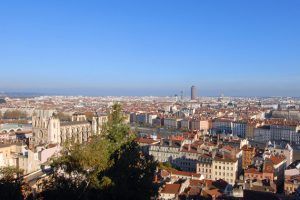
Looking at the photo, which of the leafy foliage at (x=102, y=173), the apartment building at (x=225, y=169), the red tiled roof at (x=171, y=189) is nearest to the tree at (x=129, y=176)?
the leafy foliage at (x=102, y=173)

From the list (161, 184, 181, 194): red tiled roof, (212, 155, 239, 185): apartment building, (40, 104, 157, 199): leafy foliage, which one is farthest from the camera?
(212, 155, 239, 185): apartment building

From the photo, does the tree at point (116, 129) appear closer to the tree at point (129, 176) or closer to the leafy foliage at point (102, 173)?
the leafy foliage at point (102, 173)

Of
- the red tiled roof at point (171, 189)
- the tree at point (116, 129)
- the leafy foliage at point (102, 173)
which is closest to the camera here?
the leafy foliage at point (102, 173)

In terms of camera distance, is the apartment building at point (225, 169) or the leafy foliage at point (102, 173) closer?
the leafy foliage at point (102, 173)

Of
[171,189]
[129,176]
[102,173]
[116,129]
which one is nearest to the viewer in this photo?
[102,173]

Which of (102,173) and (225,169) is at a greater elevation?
(102,173)

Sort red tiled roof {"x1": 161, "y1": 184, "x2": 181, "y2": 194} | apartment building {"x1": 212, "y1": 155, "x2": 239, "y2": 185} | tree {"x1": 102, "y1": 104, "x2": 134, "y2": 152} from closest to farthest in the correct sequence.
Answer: tree {"x1": 102, "y1": 104, "x2": 134, "y2": 152}, red tiled roof {"x1": 161, "y1": 184, "x2": 181, "y2": 194}, apartment building {"x1": 212, "y1": 155, "x2": 239, "y2": 185}

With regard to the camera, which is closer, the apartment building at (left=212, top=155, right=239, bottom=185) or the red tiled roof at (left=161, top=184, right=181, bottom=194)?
the red tiled roof at (left=161, top=184, right=181, bottom=194)

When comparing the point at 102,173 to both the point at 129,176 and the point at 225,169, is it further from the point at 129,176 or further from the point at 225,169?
the point at 225,169

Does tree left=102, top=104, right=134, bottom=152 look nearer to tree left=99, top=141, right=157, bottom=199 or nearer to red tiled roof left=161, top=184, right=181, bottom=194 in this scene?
Answer: tree left=99, top=141, right=157, bottom=199

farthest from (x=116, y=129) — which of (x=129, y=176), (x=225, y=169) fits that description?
(x=225, y=169)

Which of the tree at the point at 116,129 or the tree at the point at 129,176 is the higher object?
the tree at the point at 116,129

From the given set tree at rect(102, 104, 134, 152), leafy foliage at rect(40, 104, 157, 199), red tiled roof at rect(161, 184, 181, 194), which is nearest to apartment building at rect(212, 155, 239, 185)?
red tiled roof at rect(161, 184, 181, 194)
